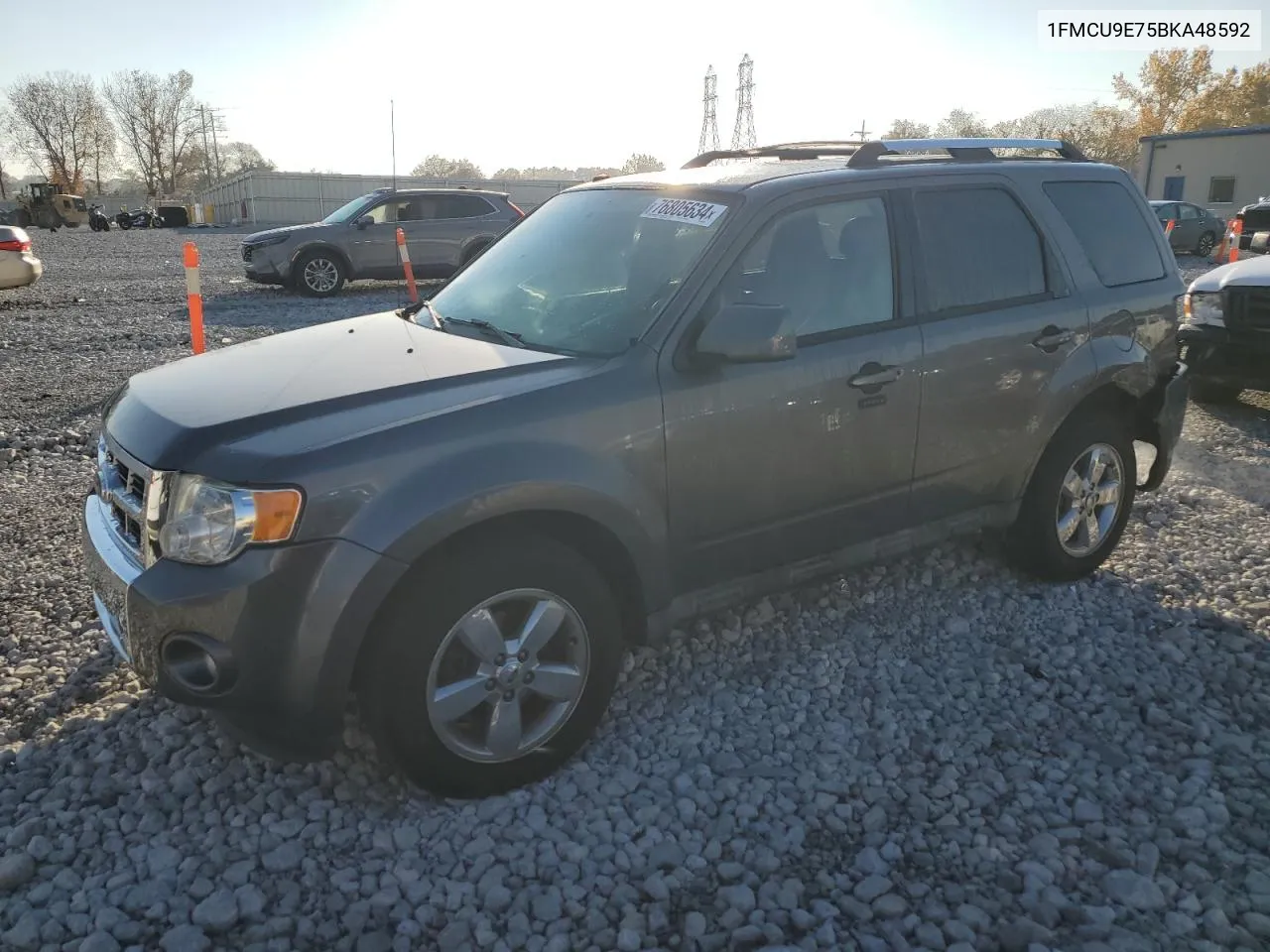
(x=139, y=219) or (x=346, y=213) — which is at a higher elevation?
(x=139, y=219)

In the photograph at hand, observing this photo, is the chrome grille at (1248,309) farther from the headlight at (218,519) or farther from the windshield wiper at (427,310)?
the headlight at (218,519)

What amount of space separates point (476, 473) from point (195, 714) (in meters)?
1.47

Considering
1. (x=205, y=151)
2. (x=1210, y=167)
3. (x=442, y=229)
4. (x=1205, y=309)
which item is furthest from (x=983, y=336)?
(x=205, y=151)

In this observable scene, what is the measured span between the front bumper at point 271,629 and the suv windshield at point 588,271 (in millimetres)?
1115

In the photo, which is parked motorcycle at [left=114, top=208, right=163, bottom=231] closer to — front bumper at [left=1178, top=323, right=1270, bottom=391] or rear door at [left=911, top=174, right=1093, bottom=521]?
front bumper at [left=1178, top=323, right=1270, bottom=391]

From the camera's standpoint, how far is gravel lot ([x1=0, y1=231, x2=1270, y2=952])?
8.25 ft

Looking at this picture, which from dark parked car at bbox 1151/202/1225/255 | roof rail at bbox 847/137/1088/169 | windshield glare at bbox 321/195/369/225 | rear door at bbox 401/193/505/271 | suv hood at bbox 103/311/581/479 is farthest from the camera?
dark parked car at bbox 1151/202/1225/255

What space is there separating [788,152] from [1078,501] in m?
2.03

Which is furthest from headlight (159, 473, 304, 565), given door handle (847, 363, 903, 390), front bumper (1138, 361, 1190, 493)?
front bumper (1138, 361, 1190, 493)

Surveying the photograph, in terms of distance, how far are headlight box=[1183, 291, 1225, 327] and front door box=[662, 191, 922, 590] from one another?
5118 millimetres

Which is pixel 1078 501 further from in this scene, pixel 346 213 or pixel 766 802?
pixel 346 213

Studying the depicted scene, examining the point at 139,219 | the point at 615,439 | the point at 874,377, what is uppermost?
the point at 139,219

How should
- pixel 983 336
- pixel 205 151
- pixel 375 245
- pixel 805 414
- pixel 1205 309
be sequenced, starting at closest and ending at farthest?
pixel 805 414 → pixel 983 336 → pixel 1205 309 → pixel 375 245 → pixel 205 151

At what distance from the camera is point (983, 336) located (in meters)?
3.93
